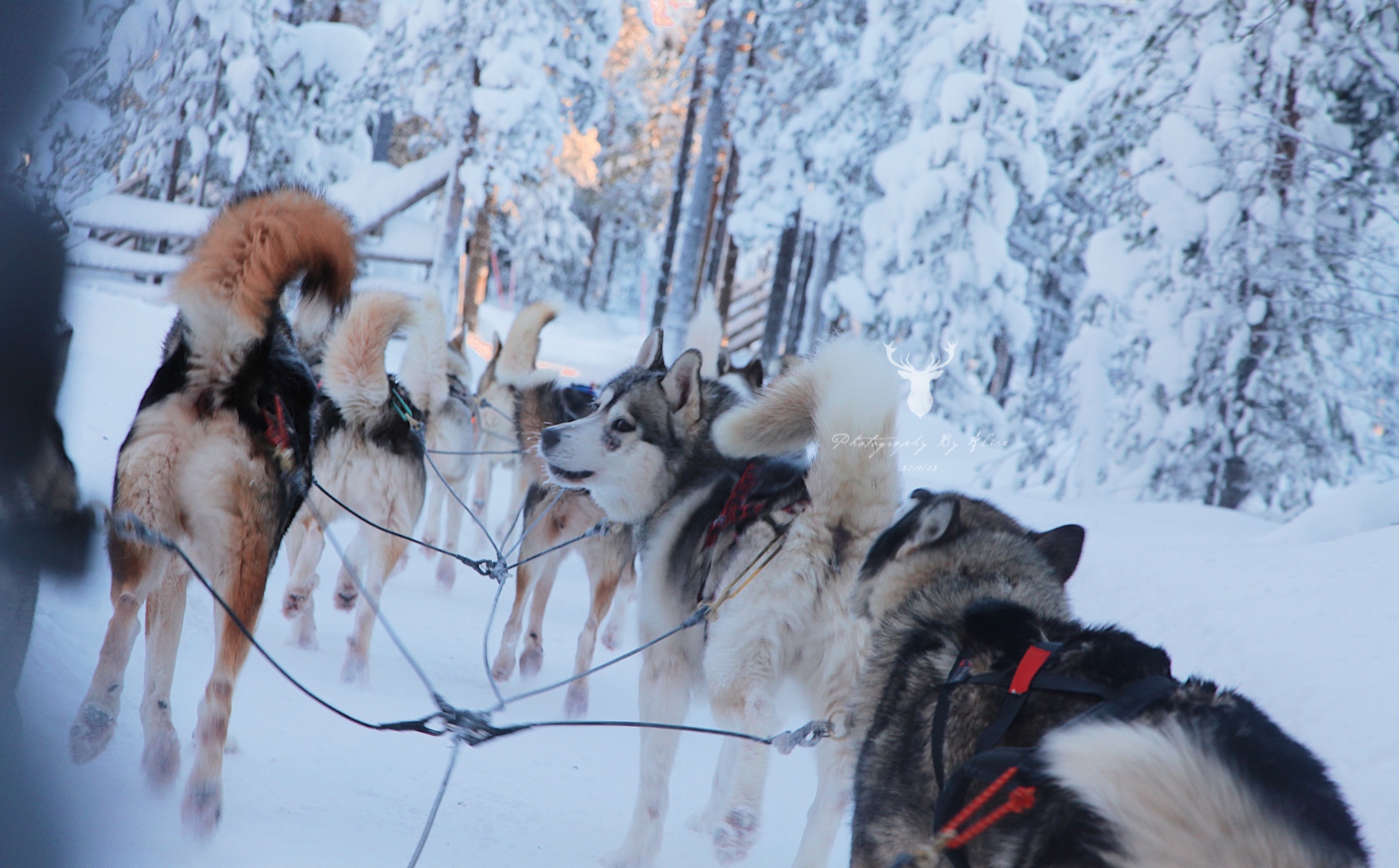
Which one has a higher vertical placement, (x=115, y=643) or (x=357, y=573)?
(x=115, y=643)

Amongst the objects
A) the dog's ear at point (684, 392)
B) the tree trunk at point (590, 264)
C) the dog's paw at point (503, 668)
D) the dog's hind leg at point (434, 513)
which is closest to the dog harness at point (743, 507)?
the dog's ear at point (684, 392)

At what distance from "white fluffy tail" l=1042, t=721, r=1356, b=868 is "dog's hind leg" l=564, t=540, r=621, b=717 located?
12.3 feet

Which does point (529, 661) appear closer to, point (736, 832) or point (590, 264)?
point (736, 832)

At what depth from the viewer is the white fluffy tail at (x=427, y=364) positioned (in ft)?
18.6

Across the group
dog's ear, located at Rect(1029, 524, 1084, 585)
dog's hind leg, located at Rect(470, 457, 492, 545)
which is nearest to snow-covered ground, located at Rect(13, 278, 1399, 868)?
dog's ear, located at Rect(1029, 524, 1084, 585)

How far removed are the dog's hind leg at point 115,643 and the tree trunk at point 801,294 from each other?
841 inches

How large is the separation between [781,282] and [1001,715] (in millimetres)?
19531

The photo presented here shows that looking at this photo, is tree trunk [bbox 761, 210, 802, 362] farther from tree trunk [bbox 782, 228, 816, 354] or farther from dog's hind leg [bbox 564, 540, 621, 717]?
dog's hind leg [bbox 564, 540, 621, 717]

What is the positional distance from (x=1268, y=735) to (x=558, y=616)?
18.4 ft

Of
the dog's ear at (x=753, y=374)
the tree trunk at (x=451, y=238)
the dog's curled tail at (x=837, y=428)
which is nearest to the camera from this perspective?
the dog's curled tail at (x=837, y=428)

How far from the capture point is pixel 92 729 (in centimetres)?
266

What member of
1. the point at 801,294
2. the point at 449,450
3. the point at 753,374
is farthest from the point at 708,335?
the point at 801,294

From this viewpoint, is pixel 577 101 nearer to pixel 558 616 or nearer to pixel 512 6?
pixel 512 6

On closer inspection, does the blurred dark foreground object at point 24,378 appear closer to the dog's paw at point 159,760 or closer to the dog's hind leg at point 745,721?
the dog's paw at point 159,760
